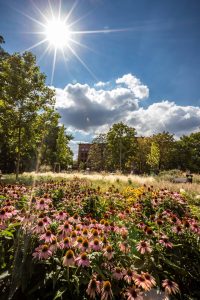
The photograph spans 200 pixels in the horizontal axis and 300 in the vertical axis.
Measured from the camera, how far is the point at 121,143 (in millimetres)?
45188

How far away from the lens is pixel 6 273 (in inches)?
96.5

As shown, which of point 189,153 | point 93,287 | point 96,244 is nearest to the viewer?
point 93,287

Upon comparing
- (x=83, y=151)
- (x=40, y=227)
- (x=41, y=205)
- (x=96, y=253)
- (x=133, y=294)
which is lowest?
(x=133, y=294)

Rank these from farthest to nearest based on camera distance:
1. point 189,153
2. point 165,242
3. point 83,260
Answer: point 189,153, point 165,242, point 83,260

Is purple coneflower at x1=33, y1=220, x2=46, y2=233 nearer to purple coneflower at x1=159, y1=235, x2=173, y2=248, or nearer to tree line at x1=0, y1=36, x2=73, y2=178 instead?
purple coneflower at x1=159, y1=235, x2=173, y2=248

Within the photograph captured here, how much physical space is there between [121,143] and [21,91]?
2976 centimetres

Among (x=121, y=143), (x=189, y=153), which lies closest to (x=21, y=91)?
(x=121, y=143)

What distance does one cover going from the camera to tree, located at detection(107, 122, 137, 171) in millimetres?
45594

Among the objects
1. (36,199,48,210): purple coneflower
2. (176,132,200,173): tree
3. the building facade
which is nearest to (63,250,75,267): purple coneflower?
(36,199,48,210): purple coneflower

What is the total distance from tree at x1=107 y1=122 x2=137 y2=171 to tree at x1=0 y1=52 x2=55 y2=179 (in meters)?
28.2

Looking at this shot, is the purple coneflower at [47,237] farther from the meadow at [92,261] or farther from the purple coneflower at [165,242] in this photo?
the purple coneflower at [165,242]

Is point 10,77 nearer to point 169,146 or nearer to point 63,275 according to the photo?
point 63,275

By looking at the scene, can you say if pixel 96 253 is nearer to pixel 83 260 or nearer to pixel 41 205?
pixel 83 260

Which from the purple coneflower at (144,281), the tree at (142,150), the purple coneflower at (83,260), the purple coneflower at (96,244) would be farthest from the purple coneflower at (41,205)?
the tree at (142,150)
